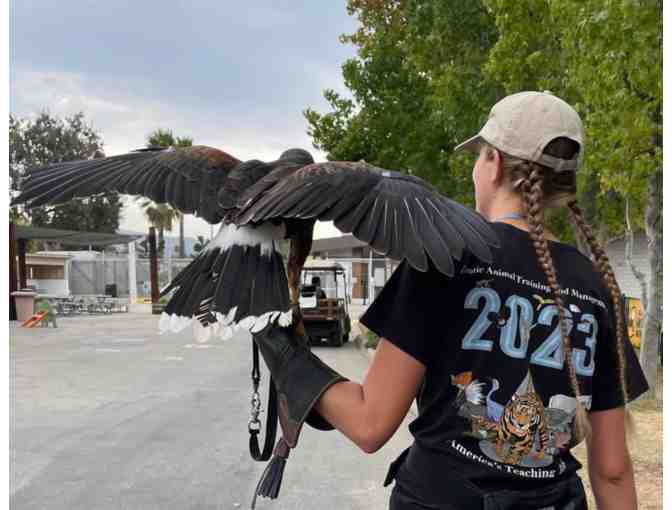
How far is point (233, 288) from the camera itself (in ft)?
4.88

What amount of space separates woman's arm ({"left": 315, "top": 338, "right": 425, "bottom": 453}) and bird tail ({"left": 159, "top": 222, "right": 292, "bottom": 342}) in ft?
0.70

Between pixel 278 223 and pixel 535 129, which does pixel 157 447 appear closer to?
pixel 278 223

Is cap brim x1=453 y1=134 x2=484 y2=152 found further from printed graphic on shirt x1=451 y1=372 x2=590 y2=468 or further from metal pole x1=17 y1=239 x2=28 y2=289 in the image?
metal pole x1=17 y1=239 x2=28 y2=289

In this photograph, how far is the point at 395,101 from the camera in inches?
532

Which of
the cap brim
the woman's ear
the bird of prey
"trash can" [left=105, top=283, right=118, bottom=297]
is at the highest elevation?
the cap brim

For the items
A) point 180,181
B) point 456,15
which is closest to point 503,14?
point 456,15

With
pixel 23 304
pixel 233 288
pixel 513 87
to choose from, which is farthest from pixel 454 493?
pixel 23 304

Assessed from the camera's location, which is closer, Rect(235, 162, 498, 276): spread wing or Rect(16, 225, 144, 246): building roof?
Rect(235, 162, 498, 276): spread wing

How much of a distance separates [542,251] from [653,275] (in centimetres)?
763

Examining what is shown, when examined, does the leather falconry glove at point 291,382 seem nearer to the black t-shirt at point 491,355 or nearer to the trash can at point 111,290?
the black t-shirt at point 491,355

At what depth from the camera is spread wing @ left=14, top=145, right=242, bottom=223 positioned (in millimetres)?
1994

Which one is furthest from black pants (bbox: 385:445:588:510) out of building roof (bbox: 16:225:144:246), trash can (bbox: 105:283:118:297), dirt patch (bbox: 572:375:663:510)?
trash can (bbox: 105:283:118:297)

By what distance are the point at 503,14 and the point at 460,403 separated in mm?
8374

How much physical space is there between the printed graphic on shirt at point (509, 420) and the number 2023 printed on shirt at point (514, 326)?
6cm
